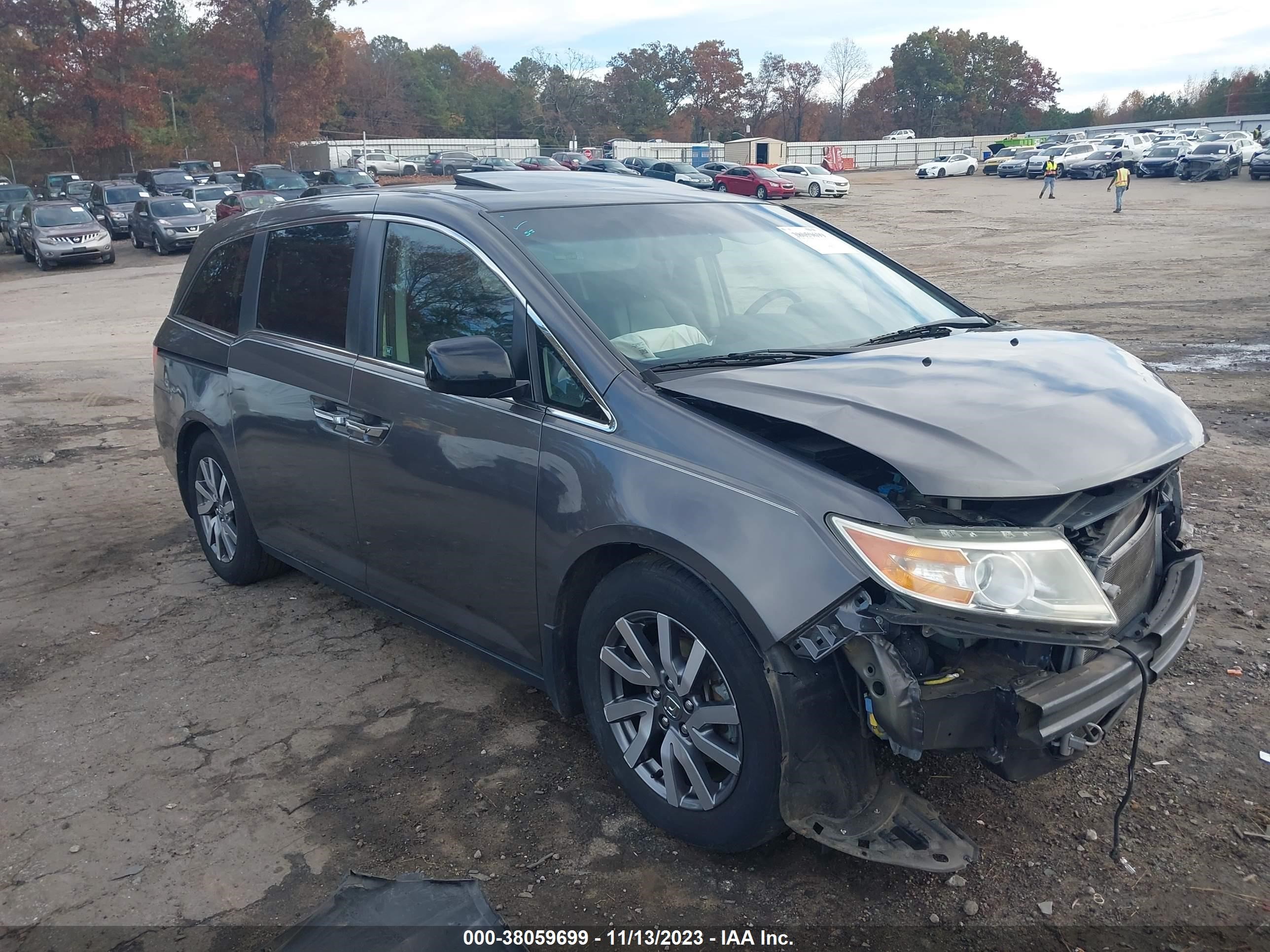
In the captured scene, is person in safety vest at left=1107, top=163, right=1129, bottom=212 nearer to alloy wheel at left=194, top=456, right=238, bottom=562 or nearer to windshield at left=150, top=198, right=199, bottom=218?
windshield at left=150, top=198, right=199, bottom=218

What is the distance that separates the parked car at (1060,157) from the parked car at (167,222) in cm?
3888

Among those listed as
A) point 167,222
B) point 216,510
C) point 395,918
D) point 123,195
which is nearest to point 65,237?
point 167,222

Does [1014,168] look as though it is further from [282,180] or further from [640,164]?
[282,180]

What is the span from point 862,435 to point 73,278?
26.8 metres

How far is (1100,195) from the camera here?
40219 mm

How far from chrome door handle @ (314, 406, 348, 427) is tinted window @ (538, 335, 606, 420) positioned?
112cm

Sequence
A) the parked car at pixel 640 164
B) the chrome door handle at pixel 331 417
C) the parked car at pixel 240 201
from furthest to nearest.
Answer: the parked car at pixel 640 164 → the parked car at pixel 240 201 → the chrome door handle at pixel 331 417

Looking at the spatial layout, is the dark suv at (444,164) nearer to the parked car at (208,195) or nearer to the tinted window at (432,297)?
the parked car at (208,195)

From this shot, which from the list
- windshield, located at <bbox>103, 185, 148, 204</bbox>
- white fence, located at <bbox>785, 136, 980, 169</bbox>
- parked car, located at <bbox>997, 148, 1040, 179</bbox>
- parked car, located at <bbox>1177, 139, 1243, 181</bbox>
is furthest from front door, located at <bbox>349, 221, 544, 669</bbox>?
white fence, located at <bbox>785, 136, 980, 169</bbox>

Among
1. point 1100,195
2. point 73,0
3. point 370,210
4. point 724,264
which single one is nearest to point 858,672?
point 724,264

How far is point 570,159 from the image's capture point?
52.8 meters

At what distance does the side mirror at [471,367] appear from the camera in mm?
3250

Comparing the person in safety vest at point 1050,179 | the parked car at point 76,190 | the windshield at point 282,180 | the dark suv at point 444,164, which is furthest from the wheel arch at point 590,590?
the dark suv at point 444,164

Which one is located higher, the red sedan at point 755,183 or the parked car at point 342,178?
the parked car at point 342,178
